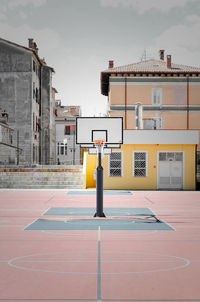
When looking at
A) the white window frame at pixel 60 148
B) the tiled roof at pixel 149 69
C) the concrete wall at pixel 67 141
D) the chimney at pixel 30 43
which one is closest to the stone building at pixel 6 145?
the tiled roof at pixel 149 69

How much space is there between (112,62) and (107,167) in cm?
2090

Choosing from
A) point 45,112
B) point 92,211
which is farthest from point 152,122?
point 92,211

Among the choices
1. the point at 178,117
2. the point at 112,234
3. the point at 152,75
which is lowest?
the point at 112,234

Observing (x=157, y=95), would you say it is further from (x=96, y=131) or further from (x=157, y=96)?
(x=96, y=131)

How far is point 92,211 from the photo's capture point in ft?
54.5

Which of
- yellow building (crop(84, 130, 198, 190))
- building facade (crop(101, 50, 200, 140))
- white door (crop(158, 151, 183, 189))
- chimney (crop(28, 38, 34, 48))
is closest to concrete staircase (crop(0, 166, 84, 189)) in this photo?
yellow building (crop(84, 130, 198, 190))

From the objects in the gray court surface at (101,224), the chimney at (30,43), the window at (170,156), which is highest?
the chimney at (30,43)

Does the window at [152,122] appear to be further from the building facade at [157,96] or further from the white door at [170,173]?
the white door at [170,173]

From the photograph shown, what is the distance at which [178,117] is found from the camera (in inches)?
1718

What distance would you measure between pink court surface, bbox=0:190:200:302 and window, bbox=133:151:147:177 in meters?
18.9

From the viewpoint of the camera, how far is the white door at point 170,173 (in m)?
31.9

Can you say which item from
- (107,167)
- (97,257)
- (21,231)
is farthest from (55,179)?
(97,257)

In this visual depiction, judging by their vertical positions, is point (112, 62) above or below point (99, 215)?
above

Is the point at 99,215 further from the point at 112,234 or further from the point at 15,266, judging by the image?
the point at 15,266
